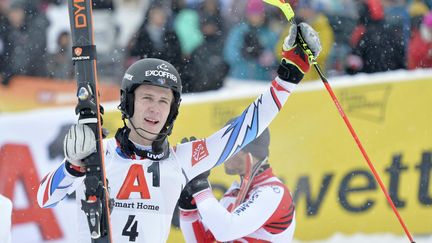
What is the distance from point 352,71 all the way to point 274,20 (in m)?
0.98

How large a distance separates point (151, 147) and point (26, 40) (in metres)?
5.59

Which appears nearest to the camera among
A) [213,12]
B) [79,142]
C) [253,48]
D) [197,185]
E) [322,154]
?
[79,142]

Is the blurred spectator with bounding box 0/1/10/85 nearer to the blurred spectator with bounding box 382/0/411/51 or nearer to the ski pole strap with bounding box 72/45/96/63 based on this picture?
the blurred spectator with bounding box 382/0/411/51

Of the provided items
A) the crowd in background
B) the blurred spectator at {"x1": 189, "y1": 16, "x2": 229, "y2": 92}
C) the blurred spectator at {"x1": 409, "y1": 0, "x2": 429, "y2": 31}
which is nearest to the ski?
the crowd in background

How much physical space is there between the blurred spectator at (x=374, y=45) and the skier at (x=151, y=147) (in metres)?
4.56

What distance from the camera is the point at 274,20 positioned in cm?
973

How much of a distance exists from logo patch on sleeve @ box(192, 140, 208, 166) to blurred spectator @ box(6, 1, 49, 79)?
17.8 feet

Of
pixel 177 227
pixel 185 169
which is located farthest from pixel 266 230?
pixel 177 227

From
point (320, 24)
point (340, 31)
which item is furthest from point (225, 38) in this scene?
point (340, 31)

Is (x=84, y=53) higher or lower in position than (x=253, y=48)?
higher

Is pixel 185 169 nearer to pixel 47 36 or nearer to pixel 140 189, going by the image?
pixel 140 189

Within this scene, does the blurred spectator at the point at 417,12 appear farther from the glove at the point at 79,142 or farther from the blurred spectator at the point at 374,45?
the glove at the point at 79,142

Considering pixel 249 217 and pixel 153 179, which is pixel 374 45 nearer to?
pixel 249 217

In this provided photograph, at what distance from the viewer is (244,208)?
18.1 ft
